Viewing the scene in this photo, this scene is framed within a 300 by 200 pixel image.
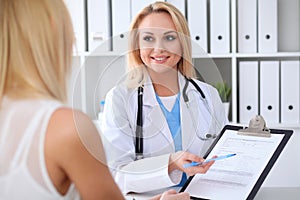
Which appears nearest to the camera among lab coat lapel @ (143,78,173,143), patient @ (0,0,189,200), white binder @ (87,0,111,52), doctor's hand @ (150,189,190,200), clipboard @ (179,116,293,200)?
patient @ (0,0,189,200)

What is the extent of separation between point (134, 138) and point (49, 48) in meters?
0.66

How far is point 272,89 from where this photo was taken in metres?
2.61

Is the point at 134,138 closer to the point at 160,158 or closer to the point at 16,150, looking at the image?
the point at 160,158

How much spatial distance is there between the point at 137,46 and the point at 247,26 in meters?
1.36

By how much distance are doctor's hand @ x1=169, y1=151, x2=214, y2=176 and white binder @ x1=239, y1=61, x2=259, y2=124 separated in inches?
52.7

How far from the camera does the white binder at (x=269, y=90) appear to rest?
2.59 m

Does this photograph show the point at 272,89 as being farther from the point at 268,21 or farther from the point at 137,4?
the point at 137,4

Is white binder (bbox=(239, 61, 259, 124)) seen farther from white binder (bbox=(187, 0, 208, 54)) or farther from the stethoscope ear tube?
the stethoscope ear tube

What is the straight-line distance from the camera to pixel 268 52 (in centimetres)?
262

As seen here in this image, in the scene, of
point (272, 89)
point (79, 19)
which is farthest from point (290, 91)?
point (79, 19)

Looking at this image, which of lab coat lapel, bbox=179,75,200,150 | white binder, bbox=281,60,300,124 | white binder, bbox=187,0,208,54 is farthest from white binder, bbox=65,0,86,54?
lab coat lapel, bbox=179,75,200,150

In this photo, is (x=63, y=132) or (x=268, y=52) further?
(x=268, y=52)

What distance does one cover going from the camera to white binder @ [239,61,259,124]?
2.62m

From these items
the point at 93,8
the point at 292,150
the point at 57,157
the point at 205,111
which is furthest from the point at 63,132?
the point at 292,150
